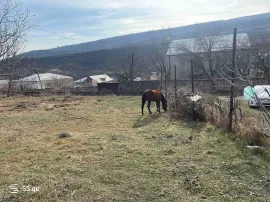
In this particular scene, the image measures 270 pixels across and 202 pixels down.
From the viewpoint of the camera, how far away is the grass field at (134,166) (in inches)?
127

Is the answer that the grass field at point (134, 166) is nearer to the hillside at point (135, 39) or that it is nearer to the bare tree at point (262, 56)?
the bare tree at point (262, 56)

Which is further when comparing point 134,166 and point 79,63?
point 79,63

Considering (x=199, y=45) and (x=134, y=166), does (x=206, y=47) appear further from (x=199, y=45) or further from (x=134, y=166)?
(x=134, y=166)

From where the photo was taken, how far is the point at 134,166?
422 cm

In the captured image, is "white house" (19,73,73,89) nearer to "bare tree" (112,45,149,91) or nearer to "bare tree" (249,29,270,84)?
"bare tree" (112,45,149,91)

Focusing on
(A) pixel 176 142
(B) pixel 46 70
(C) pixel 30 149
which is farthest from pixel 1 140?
(B) pixel 46 70

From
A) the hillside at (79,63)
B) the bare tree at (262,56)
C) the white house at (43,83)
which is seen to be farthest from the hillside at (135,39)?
the bare tree at (262,56)

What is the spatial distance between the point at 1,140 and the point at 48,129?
1525 mm

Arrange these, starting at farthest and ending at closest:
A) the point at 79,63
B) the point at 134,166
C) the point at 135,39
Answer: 1. the point at 79,63
2. the point at 135,39
3. the point at 134,166

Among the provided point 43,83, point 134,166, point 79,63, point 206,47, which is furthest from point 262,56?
point 79,63

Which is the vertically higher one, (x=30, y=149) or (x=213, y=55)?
(x=213, y=55)

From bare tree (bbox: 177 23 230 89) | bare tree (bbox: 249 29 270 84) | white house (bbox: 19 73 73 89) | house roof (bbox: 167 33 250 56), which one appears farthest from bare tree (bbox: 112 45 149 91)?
bare tree (bbox: 249 29 270 84)

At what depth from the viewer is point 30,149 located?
536cm

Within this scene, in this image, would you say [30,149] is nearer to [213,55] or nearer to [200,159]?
[200,159]
